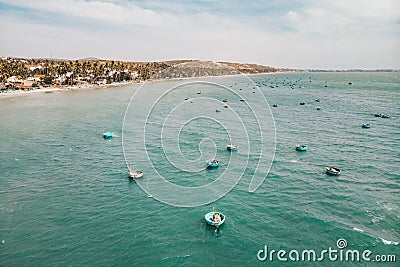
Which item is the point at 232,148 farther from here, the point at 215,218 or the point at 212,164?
the point at 215,218

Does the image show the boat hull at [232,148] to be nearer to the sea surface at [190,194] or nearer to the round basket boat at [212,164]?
the sea surface at [190,194]

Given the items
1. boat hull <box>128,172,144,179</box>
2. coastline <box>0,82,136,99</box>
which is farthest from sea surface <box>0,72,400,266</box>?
coastline <box>0,82,136,99</box>

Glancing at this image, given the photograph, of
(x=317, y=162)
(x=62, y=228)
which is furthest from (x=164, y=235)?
(x=317, y=162)

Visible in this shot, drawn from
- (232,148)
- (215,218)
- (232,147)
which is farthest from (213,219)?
(232,147)

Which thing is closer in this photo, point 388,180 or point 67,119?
point 388,180

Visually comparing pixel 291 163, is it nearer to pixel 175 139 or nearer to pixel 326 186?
pixel 326 186

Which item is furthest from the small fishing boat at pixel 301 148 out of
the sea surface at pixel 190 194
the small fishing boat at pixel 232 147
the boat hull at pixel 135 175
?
the boat hull at pixel 135 175
